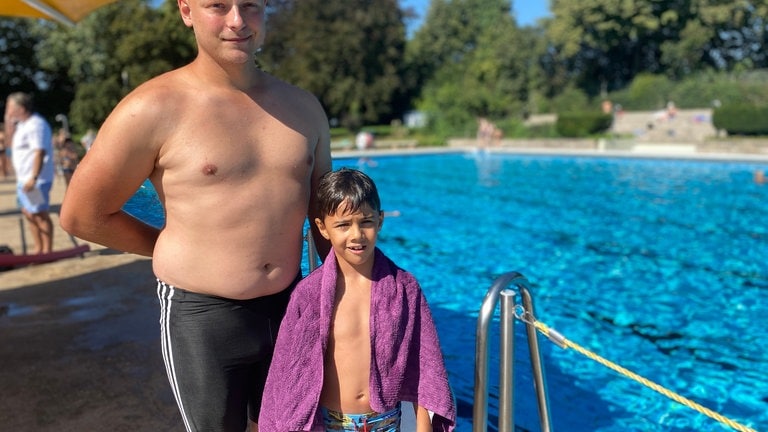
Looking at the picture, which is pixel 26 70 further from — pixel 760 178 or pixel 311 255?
pixel 311 255

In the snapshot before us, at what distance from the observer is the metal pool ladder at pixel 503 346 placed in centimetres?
190

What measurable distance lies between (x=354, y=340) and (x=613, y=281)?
5.59 m

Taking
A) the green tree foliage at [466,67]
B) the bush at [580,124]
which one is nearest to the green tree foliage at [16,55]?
the green tree foliage at [466,67]

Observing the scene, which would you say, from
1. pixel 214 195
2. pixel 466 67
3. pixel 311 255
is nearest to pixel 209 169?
pixel 214 195

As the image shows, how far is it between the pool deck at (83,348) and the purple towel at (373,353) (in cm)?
151

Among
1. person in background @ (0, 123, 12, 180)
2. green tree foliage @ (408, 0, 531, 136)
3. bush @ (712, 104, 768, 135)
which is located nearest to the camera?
person in background @ (0, 123, 12, 180)

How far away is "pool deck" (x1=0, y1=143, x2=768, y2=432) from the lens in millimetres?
3105

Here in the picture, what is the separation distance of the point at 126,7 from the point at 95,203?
127 ft

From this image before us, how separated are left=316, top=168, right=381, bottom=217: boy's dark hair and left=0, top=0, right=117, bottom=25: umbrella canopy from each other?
3.01 meters

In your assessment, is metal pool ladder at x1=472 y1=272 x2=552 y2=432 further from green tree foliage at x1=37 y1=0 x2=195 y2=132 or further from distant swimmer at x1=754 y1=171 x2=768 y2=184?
green tree foliage at x1=37 y1=0 x2=195 y2=132

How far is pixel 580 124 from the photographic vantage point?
1105 inches

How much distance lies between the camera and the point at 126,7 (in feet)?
117

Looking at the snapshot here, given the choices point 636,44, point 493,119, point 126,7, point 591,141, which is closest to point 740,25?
point 636,44

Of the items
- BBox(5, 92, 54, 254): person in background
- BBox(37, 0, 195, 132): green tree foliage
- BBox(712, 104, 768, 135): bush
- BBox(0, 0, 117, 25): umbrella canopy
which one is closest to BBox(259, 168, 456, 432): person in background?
BBox(0, 0, 117, 25): umbrella canopy
